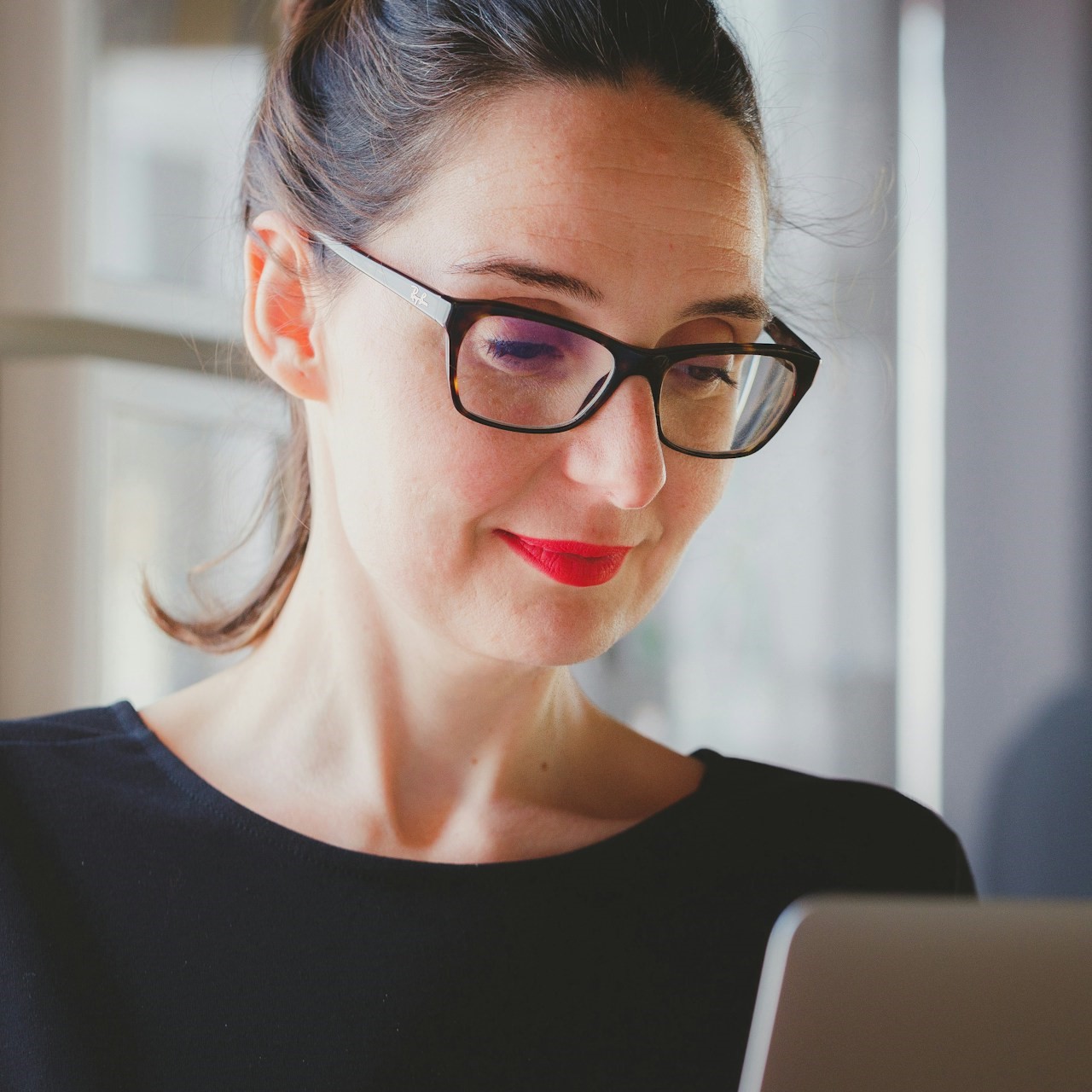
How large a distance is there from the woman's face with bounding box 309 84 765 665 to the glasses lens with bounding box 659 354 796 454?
28 millimetres

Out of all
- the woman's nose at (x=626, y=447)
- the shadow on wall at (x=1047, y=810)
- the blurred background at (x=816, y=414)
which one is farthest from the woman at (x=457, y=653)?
the shadow on wall at (x=1047, y=810)

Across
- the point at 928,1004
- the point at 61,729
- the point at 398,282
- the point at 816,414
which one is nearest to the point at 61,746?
the point at 61,729

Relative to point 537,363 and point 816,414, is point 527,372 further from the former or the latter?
point 816,414

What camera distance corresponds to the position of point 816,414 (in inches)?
100

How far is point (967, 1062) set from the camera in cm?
67

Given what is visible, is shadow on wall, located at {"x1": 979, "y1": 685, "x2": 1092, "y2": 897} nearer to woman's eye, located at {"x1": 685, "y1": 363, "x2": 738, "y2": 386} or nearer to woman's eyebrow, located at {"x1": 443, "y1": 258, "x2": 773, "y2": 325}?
woman's eye, located at {"x1": 685, "y1": 363, "x2": 738, "y2": 386}

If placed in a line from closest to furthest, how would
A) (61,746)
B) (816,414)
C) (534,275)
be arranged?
1. (534,275)
2. (61,746)
3. (816,414)

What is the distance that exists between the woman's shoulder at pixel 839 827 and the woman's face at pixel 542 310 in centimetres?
30

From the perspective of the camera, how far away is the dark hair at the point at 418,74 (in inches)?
41.4

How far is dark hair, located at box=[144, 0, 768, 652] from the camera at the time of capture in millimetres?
1052

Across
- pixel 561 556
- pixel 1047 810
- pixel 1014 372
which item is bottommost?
pixel 1047 810

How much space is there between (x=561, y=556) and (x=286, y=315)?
39 centimetres

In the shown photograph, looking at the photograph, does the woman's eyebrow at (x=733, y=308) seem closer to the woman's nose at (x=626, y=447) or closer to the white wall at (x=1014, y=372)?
the woman's nose at (x=626, y=447)

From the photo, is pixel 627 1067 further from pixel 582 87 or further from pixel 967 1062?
pixel 582 87
